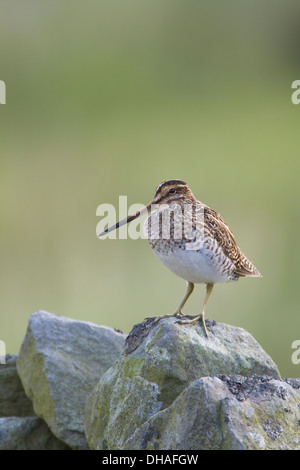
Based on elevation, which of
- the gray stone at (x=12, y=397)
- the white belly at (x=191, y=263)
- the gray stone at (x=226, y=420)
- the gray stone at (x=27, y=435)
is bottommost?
the gray stone at (x=27, y=435)

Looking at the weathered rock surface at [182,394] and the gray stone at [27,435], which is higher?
the weathered rock surface at [182,394]

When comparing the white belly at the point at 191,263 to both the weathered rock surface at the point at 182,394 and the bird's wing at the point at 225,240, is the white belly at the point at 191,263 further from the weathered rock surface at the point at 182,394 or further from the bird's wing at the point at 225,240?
the weathered rock surface at the point at 182,394

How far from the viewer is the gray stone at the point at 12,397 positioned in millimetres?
6031

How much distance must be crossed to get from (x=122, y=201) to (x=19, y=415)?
531cm

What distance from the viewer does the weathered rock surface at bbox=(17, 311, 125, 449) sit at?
5320mm

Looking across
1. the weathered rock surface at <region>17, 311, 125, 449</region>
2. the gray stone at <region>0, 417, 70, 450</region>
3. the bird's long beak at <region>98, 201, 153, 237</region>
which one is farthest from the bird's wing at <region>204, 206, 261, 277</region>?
the gray stone at <region>0, 417, 70, 450</region>

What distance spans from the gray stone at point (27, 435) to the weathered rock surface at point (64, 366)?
12 centimetres

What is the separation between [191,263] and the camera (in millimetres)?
4801

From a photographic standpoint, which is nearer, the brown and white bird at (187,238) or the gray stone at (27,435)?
the brown and white bird at (187,238)

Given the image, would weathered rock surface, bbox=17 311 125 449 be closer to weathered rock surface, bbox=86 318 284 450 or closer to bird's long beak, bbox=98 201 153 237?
weathered rock surface, bbox=86 318 284 450

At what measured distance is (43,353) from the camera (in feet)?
18.2

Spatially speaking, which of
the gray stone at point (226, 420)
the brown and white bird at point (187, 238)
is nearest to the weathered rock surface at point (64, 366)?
the brown and white bird at point (187, 238)
